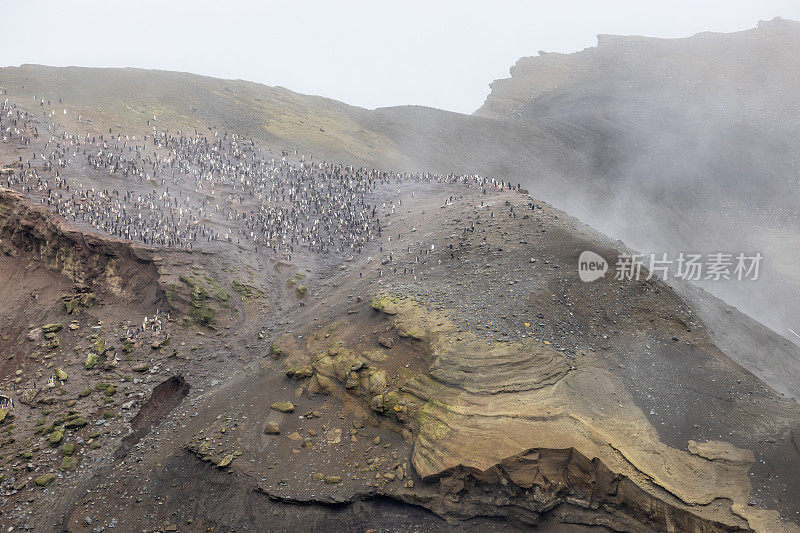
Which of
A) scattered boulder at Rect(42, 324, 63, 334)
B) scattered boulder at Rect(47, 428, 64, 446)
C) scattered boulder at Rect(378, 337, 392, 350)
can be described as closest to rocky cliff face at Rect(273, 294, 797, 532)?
scattered boulder at Rect(378, 337, 392, 350)

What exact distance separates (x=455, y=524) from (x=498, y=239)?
39.9ft

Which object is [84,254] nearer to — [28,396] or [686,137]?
[28,396]

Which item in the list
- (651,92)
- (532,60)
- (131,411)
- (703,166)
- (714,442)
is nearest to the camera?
(714,442)

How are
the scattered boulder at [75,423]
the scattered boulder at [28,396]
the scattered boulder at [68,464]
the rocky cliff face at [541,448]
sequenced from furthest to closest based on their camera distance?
the scattered boulder at [28,396], the scattered boulder at [75,423], the scattered boulder at [68,464], the rocky cliff face at [541,448]

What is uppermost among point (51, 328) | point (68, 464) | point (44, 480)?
point (51, 328)

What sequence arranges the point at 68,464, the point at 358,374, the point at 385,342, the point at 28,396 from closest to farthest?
1. the point at 68,464
2. the point at 358,374
3. the point at 385,342
4. the point at 28,396

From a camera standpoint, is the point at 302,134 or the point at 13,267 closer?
the point at 13,267

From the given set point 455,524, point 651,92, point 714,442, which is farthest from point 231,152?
point 651,92

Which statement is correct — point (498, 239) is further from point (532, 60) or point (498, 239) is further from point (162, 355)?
point (532, 60)

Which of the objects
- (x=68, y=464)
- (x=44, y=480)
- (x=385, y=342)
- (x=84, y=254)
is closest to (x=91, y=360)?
(x=68, y=464)

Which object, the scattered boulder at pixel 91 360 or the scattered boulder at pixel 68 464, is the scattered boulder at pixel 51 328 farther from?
the scattered boulder at pixel 68 464

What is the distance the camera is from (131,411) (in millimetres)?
17297

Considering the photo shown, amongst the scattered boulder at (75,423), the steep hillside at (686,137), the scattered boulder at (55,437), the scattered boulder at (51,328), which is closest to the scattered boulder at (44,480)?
the scattered boulder at (55,437)

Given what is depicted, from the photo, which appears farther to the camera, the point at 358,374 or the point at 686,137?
the point at 686,137
